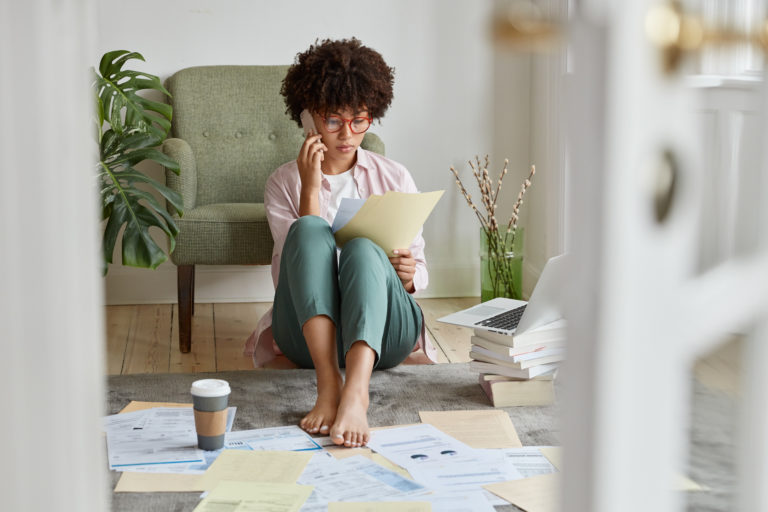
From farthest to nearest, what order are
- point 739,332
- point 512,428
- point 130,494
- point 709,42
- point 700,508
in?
point 512,428
point 130,494
point 700,508
point 739,332
point 709,42

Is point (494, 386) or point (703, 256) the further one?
point (494, 386)

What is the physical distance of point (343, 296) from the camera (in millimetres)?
2143

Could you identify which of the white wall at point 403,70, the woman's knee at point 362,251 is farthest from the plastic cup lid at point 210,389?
the white wall at point 403,70

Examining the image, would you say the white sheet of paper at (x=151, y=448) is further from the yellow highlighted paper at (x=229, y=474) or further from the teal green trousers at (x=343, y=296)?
the teal green trousers at (x=343, y=296)

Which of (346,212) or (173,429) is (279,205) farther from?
(173,429)

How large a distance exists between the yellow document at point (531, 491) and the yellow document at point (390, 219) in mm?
719

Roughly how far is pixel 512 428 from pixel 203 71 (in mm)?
2116

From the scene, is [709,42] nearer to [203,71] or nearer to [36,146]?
[36,146]

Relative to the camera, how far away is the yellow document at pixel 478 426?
6.40 ft

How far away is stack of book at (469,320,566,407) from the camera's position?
2.10 m

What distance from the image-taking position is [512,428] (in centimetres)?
202

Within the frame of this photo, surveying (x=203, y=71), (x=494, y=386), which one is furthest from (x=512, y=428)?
(x=203, y=71)

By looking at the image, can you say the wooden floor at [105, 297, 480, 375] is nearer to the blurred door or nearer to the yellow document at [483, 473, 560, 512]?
the yellow document at [483, 473, 560, 512]

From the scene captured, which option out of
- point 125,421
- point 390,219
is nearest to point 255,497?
point 125,421
